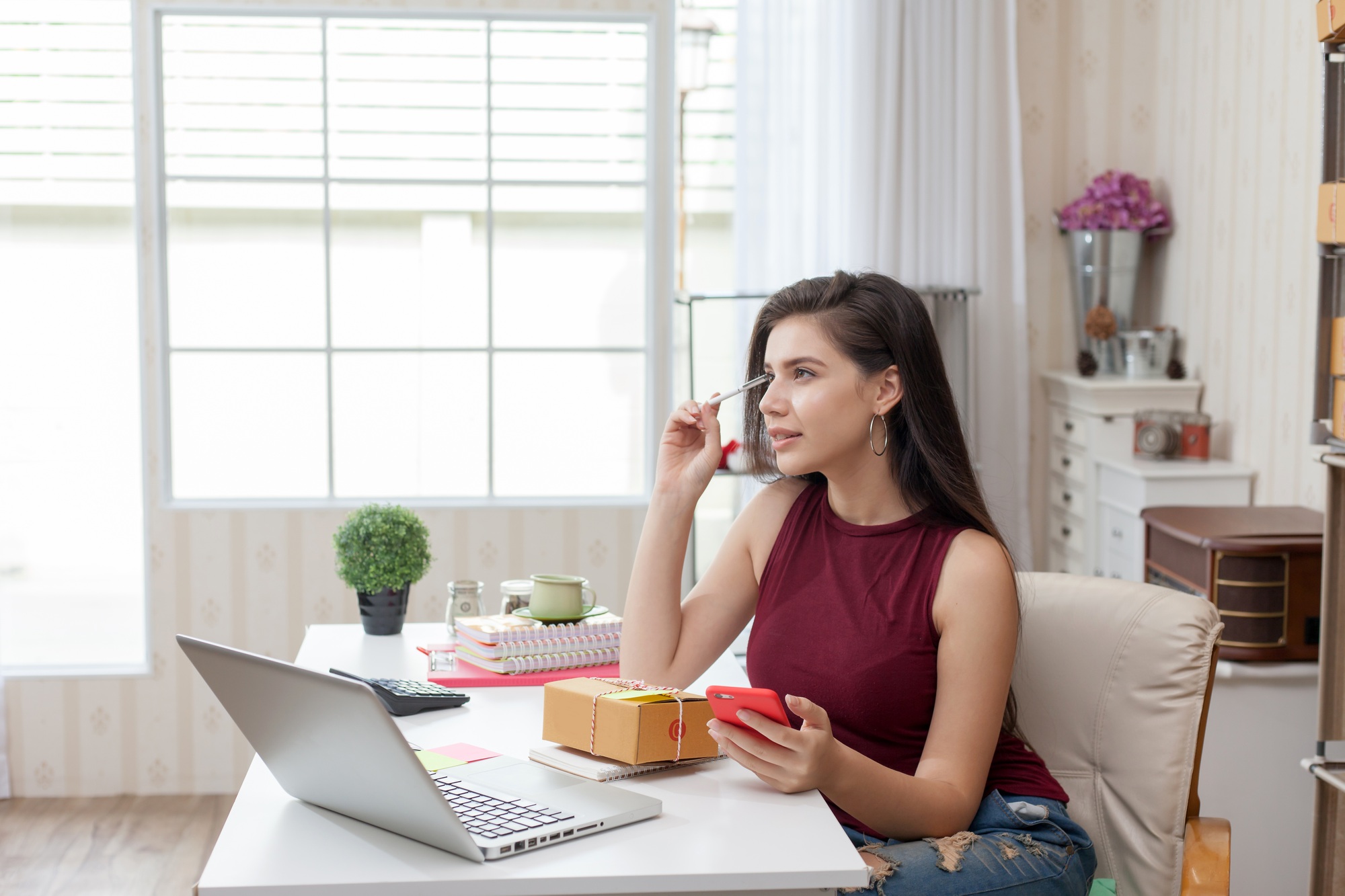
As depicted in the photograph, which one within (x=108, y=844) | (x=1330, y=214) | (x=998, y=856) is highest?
(x=1330, y=214)

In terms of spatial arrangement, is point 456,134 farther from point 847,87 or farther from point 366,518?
point 366,518

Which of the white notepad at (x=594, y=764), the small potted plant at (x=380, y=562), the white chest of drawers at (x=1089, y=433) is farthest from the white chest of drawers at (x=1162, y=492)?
the white notepad at (x=594, y=764)

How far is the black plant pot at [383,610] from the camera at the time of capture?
7.09 feet

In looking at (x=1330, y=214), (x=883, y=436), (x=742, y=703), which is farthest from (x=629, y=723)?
(x=1330, y=214)

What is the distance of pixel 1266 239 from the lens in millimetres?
2992

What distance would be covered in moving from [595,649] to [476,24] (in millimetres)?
2333

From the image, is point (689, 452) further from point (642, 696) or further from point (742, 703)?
point (742, 703)

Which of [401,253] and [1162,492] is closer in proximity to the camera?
[1162,492]

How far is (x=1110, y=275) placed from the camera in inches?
140

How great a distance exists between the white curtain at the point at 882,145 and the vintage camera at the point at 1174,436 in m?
0.47

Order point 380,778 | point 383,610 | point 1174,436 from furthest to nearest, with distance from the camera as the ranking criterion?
point 1174,436 → point 383,610 → point 380,778

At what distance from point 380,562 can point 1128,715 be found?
1.28 m

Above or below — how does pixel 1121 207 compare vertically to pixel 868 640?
above

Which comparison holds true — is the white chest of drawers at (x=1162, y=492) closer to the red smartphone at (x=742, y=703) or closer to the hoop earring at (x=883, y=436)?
the hoop earring at (x=883, y=436)
